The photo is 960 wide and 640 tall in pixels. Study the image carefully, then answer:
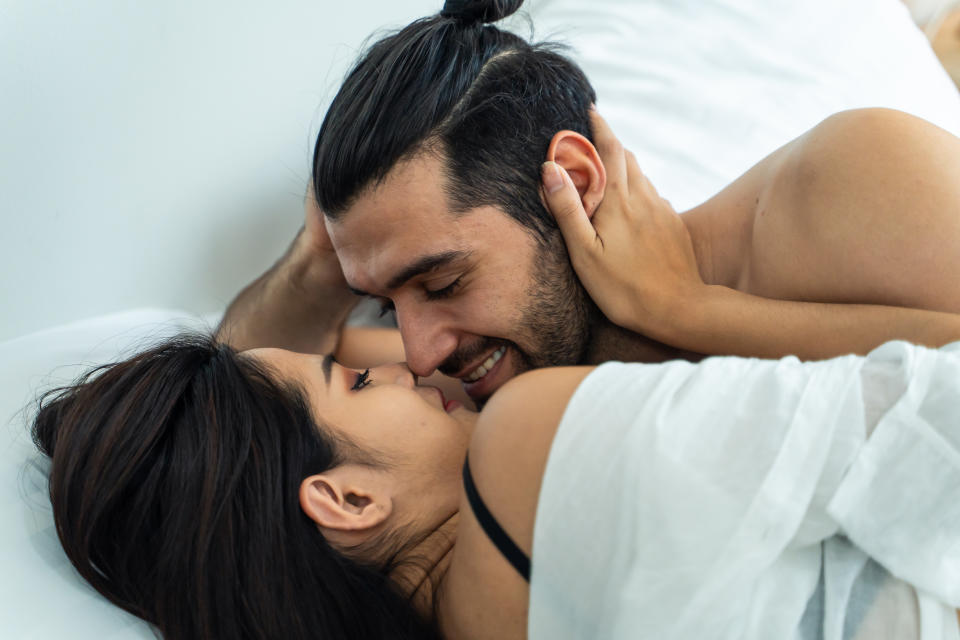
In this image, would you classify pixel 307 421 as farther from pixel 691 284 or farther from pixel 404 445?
pixel 691 284

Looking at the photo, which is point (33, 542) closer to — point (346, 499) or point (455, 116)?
point (346, 499)

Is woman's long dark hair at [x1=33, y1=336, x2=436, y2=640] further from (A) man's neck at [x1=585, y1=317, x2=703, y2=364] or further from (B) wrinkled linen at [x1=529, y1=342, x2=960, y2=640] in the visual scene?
(A) man's neck at [x1=585, y1=317, x2=703, y2=364]

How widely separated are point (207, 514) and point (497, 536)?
33cm

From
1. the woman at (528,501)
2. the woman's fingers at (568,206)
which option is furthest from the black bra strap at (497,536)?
the woman's fingers at (568,206)

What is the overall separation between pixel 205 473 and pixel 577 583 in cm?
43

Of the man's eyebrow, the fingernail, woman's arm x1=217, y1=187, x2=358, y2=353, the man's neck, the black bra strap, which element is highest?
the fingernail

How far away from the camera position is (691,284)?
111cm

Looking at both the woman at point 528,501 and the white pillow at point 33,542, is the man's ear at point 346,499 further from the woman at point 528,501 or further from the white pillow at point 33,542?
the white pillow at point 33,542

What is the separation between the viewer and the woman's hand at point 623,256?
1.09 metres

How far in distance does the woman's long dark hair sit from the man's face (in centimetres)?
26

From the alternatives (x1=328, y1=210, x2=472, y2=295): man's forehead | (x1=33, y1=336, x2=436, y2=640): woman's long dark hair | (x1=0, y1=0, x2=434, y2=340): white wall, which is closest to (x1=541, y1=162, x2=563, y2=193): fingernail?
(x1=328, y1=210, x2=472, y2=295): man's forehead

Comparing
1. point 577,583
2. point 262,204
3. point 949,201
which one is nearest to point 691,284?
point 949,201

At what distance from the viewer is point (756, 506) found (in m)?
0.58

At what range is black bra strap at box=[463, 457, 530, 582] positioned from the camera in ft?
2.17
